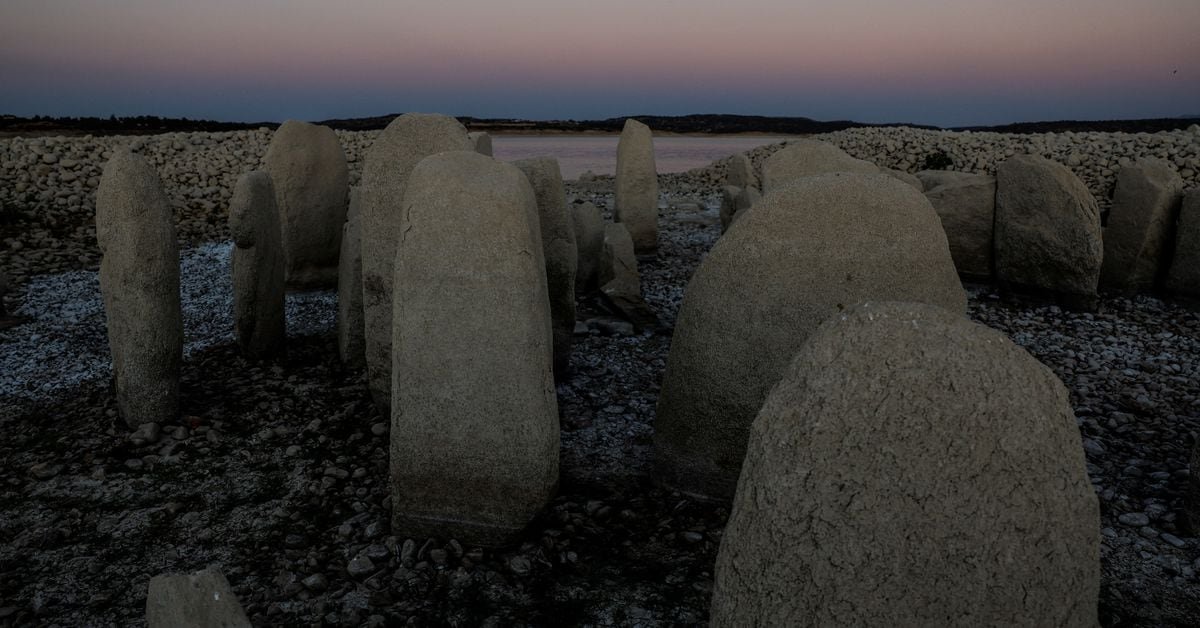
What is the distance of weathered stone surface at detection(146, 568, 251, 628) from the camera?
1965mm

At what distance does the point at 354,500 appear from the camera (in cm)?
418

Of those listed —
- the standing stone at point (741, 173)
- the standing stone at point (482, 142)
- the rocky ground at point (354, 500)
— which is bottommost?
the rocky ground at point (354, 500)

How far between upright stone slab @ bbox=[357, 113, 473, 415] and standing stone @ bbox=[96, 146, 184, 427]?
117 centimetres

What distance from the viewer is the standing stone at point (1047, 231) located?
7.61 meters

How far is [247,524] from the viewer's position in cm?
395

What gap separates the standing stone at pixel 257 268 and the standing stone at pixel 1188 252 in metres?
8.47

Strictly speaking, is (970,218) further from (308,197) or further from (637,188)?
(308,197)

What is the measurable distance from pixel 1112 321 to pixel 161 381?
7.94 metres

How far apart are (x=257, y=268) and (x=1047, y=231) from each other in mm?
7208

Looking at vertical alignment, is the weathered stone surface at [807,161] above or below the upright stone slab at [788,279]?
above

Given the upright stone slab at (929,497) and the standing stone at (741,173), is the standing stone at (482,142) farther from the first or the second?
the upright stone slab at (929,497)

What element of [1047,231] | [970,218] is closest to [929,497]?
[1047,231]

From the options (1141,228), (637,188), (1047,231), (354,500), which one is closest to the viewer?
(354,500)

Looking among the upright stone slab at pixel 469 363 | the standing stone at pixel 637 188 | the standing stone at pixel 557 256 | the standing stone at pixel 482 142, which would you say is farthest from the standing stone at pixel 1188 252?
the standing stone at pixel 482 142
